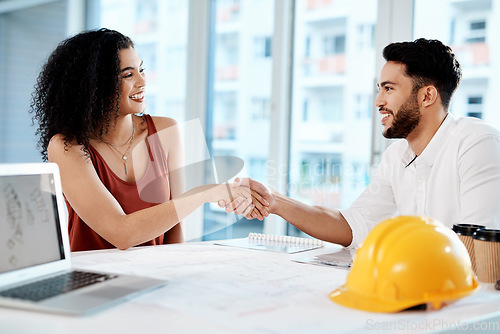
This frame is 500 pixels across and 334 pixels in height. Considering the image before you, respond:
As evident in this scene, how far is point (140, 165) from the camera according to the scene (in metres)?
1.98

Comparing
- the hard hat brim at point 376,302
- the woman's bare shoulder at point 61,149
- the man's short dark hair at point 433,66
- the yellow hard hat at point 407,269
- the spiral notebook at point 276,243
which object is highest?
the man's short dark hair at point 433,66

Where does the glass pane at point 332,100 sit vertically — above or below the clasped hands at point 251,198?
above

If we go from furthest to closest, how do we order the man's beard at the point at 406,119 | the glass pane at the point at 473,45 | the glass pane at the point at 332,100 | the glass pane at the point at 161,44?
the glass pane at the point at 161,44 < the glass pane at the point at 332,100 < the glass pane at the point at 473,45 < the man's beard at the point at 406,119

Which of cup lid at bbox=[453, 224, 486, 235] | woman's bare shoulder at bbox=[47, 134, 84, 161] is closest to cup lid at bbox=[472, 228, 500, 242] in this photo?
cup lid at bbox=[453, 224, 486, 235]

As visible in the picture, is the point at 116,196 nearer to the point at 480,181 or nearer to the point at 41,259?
the point at 41,259

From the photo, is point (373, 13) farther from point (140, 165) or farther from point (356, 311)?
point (356, 311)

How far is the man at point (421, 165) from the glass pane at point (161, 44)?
2.05 meters

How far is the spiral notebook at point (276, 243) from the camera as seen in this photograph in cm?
157

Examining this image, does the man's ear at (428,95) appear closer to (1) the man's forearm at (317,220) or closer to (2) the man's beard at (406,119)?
(2) the man's beard at (406,119)

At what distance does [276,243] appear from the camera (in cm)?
167

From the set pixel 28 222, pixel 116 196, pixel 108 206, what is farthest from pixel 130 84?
pixel 28 222

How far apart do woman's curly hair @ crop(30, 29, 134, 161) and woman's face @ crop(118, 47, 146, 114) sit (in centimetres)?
2

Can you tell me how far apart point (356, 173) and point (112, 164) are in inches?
59.2

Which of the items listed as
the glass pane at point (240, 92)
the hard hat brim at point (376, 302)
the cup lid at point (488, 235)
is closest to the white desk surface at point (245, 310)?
the hard hat brim at point (376, 302)
